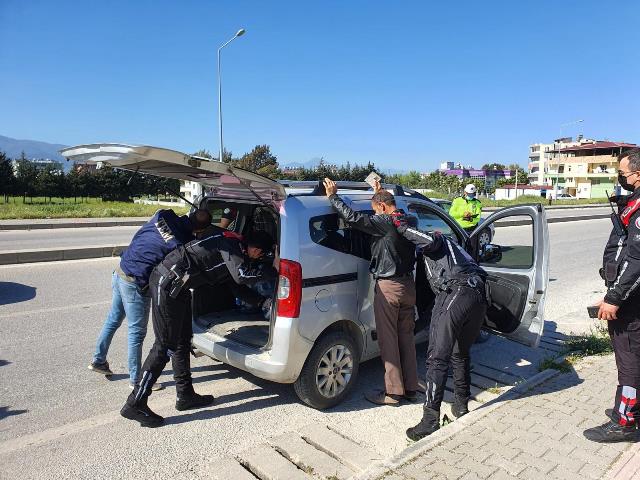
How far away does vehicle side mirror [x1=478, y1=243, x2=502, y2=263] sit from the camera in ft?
16.9

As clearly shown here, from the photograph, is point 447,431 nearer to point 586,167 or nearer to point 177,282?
point 177,282

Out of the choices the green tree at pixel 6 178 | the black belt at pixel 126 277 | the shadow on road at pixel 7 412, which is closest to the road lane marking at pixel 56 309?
the shadow on road at pixel 7 412

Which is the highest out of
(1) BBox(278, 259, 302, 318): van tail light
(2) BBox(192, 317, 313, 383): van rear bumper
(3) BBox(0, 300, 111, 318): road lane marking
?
(1) BBox(278, 259, 302, 318): van tail light

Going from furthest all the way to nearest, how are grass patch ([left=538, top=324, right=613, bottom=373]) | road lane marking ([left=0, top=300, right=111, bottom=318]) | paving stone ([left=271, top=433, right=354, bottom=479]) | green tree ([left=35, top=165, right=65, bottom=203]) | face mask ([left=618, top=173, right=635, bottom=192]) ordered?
green tree ([left=35, top=165, right=65, bottom=203]), road lane marking ([left=0, top=300, right=111, bottom=318]), grass patch ([left=538, top=324, right=613, bottom=373]), face mask ([left=618, top=173, right=635, bottom=192]), paving stone ([left=271, top=433, right=354, bottom=479])

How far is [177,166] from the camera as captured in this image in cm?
393

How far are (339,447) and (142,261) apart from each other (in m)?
2.09

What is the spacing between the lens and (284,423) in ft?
12.6

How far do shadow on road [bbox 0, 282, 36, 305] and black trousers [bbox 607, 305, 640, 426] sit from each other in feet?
24.6

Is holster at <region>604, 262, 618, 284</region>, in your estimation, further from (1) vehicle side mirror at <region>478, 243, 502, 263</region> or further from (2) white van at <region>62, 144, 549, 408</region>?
(1) vehicle side mirror at <region>478, 243, 502, 263</region>

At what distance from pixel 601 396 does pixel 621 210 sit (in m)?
1.68

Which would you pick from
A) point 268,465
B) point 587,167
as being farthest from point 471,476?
point 587,167

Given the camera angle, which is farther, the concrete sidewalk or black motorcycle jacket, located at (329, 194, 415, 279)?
black motorcycle jacket, located at (329, 194, 415, 279)

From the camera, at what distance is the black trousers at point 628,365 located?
11.3 feet

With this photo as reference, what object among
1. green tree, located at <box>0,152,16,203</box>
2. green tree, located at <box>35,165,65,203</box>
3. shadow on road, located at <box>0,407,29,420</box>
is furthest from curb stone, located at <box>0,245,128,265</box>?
green tree, located at <box>35,165,65,203</box>
